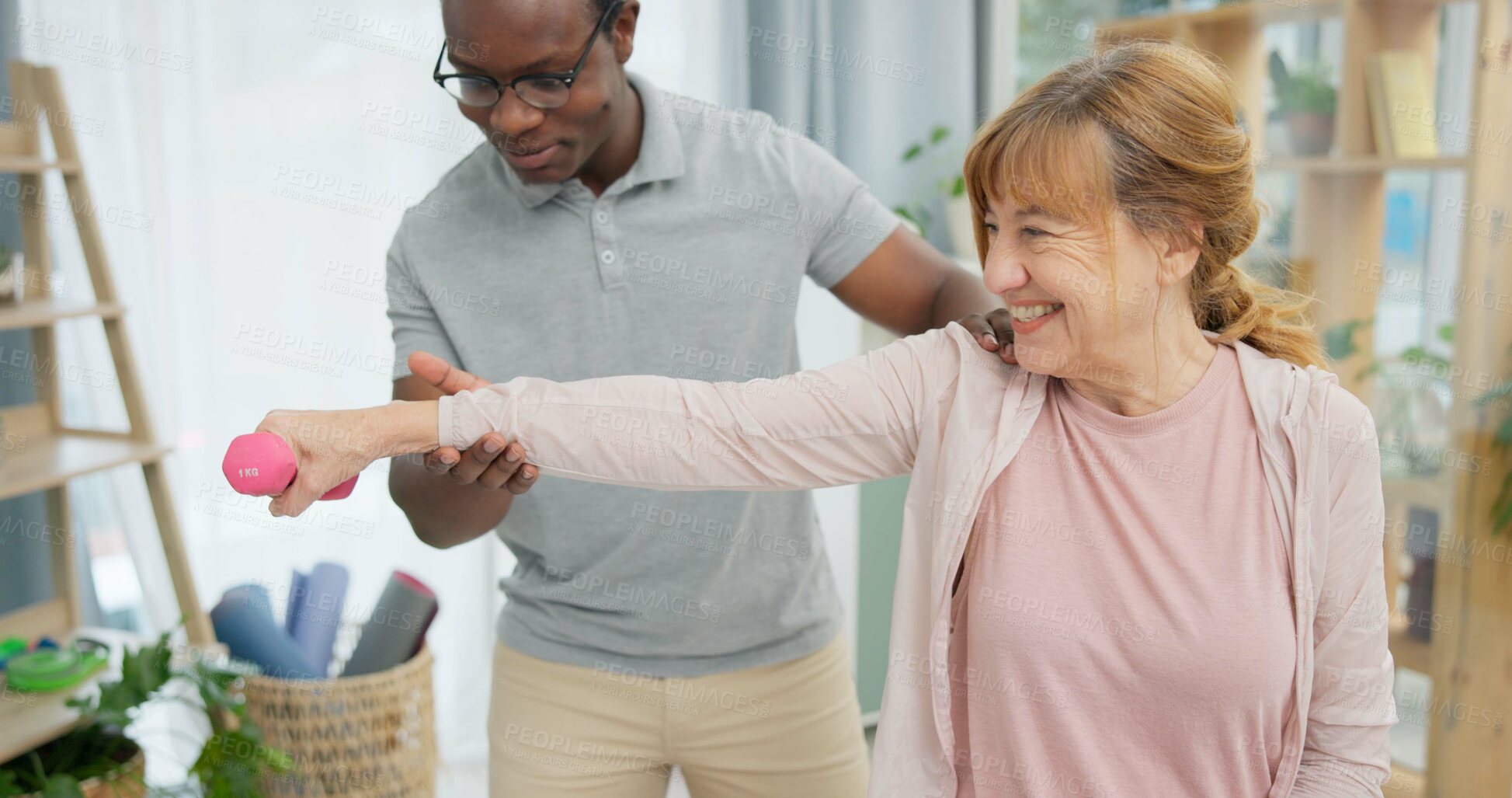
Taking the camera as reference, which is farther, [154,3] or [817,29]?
[817,29]

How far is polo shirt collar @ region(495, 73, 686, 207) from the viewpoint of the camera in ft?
4.68

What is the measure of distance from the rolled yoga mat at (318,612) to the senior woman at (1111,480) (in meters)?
1.56

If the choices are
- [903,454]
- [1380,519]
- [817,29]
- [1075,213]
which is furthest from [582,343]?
[817,29]

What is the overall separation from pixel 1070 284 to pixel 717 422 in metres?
0.37

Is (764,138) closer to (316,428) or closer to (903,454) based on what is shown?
(903,454)

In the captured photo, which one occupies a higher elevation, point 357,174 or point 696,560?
point 357,174

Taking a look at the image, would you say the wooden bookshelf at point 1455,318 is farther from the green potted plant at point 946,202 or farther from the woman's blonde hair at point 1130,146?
the woman's blonde hair at point 1130,146

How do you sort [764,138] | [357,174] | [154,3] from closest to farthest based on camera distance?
[764,138]
[154,3]
[357,174]

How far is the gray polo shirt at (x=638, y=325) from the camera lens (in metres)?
1.43

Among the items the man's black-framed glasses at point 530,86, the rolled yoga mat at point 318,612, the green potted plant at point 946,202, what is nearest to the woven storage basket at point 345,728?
the rolled yoga mat at point 318,612

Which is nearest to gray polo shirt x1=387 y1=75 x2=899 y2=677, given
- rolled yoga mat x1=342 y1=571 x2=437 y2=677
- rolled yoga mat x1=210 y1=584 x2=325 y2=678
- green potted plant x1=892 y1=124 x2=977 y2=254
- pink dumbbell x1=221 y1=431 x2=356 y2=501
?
pink dumbbell x1=221 y1=431 x2=356 y2=501

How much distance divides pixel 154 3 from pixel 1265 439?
2.49 m

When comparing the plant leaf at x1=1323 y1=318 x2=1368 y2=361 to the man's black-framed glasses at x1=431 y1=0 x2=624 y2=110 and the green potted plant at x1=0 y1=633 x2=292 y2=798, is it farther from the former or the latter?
the green potted plant at x1=0 y1=633 x2=292 y2=798

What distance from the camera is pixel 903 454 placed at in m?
1.22
